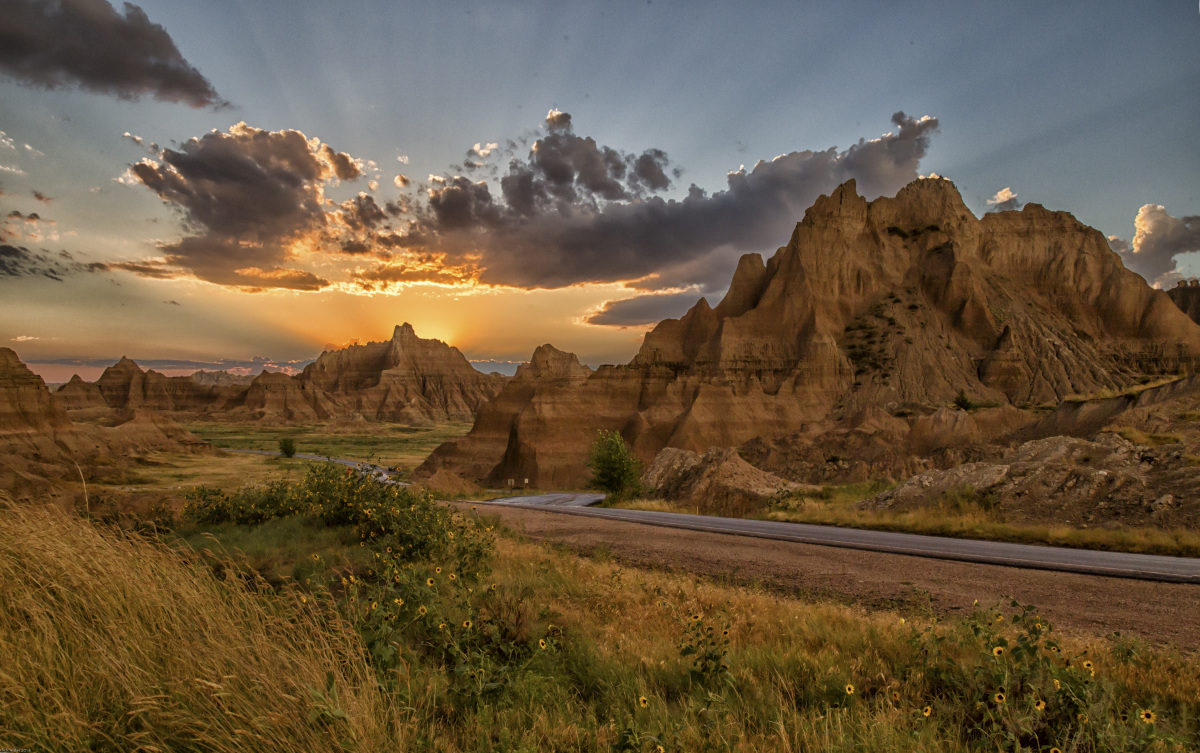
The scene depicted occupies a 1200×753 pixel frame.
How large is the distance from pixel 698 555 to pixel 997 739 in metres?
8.39

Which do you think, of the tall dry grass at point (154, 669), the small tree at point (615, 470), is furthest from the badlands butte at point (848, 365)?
the tall dry grass at point (154, 669)

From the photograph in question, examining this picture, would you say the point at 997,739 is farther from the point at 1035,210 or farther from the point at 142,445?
the point at 1035,210

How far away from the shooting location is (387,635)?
5.03 m

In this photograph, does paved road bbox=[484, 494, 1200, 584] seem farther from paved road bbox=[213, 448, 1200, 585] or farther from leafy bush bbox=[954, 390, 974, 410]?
leafy bush bbox=[954, 390, 974, 410]

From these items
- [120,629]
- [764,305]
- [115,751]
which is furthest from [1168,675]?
[764,305]

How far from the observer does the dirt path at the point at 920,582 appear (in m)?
6.95

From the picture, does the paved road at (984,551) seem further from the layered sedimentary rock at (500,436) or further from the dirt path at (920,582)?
the layered sedimentary rock at (500,436)

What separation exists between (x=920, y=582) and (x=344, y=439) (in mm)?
153213

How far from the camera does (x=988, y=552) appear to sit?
38.3 feet

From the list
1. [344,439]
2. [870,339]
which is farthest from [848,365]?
[344,439]

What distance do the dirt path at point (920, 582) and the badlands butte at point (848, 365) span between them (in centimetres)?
2409

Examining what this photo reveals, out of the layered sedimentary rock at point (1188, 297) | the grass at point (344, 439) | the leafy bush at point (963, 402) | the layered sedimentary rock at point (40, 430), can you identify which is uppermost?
the layered sedimentary rock at point (1188, 297)

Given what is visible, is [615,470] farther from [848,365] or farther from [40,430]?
[40,430]

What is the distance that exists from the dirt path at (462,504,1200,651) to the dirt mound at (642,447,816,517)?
48.1 ft
